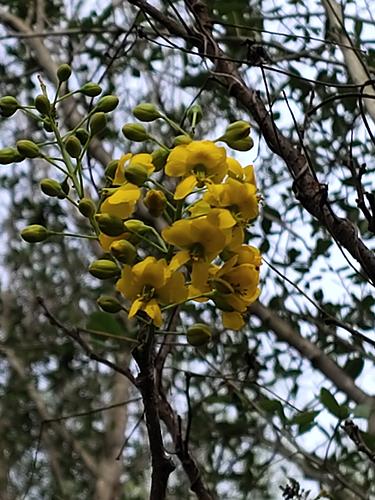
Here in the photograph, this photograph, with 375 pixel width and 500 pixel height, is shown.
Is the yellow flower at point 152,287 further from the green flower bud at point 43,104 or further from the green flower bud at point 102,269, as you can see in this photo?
the green flower bud at point 43,104

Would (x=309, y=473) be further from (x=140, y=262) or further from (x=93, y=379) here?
(x=93, y=379)

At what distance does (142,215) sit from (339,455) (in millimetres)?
738

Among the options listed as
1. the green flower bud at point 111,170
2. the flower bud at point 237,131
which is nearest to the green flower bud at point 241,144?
the flower bud at point 237,131

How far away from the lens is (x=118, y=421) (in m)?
3.12

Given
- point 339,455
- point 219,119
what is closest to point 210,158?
point 339,455

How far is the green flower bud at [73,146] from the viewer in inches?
27.4

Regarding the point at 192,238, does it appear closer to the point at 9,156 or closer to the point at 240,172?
A: the point at 240,172

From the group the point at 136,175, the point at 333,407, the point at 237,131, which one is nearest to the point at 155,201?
the point at 136,175

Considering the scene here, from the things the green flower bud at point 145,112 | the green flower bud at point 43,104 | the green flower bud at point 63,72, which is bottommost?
the green flower bud at point 43,104

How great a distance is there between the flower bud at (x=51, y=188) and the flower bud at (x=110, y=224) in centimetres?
8

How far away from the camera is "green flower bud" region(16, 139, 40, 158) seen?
2.34 feet

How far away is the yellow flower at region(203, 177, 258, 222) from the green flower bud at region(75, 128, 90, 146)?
15cm

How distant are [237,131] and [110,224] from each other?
171 millimetres

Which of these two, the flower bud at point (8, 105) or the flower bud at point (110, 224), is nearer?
the flower bud at point (110, 224)
